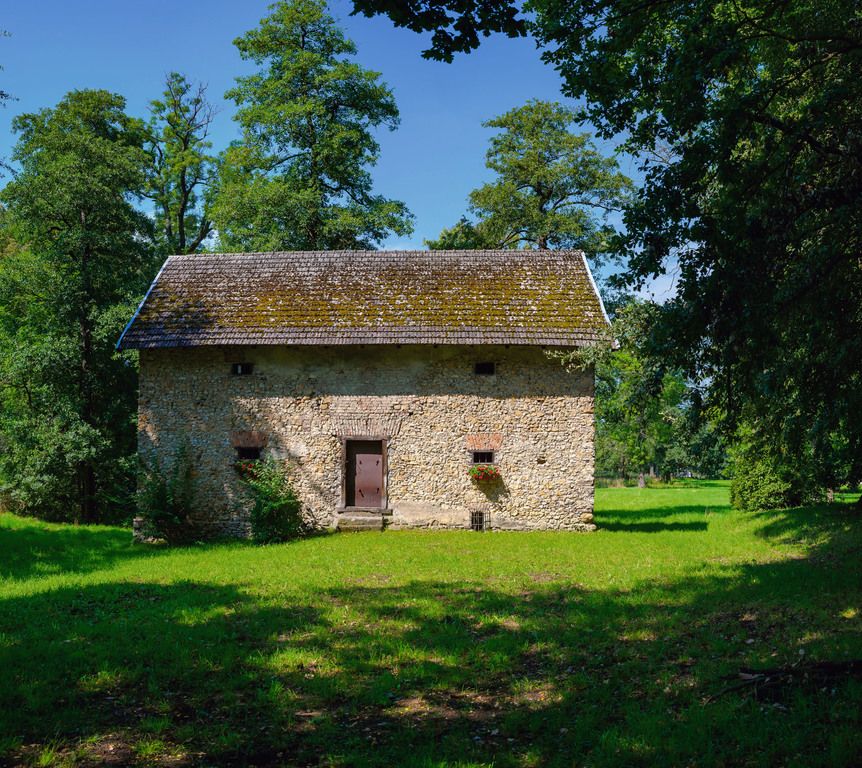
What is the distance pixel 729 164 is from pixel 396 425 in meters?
11.4

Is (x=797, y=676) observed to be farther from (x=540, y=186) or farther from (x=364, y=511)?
(x=540, y=186)

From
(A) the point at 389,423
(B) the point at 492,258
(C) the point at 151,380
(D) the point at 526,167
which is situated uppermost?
(D) the point at 526,167

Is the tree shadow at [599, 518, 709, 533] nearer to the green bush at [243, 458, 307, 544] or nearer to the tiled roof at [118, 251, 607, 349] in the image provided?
the tiled roof at [118, 251, 607, 349]

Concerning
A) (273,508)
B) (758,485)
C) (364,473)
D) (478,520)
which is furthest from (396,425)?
(758,485)

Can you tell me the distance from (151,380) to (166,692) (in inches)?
476

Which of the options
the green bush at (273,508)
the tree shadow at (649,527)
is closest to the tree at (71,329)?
the green bush at (273,508)

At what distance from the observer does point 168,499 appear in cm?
1580

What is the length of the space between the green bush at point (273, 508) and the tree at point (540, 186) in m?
15.6

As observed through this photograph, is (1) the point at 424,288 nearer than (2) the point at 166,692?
No

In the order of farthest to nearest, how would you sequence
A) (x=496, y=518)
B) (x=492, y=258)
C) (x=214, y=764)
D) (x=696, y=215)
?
(x=492, y=258)
(x=496, y=518)
(x=696, y=215)
(x=214, y=764)

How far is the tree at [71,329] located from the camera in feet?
64.6

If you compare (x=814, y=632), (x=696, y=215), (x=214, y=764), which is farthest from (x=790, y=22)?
(x=214, y=764)

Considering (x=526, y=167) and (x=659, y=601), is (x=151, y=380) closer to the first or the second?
(x=659, y=601)

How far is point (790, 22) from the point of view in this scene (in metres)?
6.98
